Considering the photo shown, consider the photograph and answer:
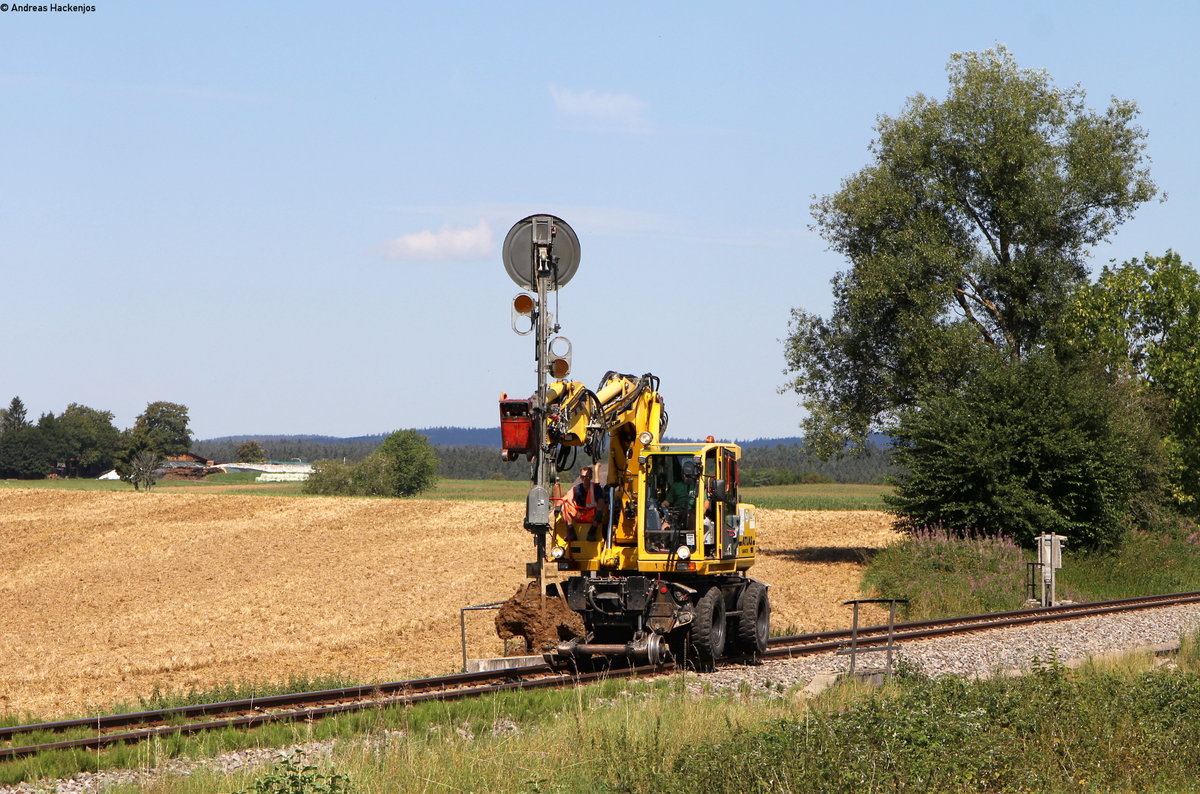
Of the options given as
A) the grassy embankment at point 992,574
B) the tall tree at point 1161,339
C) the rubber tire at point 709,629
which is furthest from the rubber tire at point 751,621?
the tall tree at point 1161,339

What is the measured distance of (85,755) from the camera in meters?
11.9

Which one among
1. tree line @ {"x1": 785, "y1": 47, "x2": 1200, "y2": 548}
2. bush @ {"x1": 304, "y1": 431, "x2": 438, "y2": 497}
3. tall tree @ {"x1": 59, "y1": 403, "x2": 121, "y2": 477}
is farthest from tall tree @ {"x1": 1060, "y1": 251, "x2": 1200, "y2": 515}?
tall tree @ {"x1": 59, "y1": 403, "x2": 121, "y2": 477}

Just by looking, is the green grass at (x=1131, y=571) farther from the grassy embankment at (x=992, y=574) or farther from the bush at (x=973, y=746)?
the bush at (x=973, y=746)

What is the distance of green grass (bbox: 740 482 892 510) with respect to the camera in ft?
251

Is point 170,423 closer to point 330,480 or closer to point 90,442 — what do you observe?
point 90,442

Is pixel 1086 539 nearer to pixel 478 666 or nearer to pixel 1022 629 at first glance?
pixel 1022 629

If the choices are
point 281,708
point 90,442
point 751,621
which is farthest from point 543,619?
point 90,442

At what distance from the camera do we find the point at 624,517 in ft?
60.0

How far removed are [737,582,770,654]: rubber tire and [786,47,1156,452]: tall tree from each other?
22.0 m

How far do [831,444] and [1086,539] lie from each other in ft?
32.6

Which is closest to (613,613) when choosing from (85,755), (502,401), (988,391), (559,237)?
(502,401)

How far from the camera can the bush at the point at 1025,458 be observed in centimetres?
3450

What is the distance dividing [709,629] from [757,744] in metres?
7.17

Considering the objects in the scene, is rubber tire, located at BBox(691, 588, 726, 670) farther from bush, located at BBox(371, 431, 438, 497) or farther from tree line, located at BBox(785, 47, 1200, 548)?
bush, located at BBox(371, 431, 438, 497)
